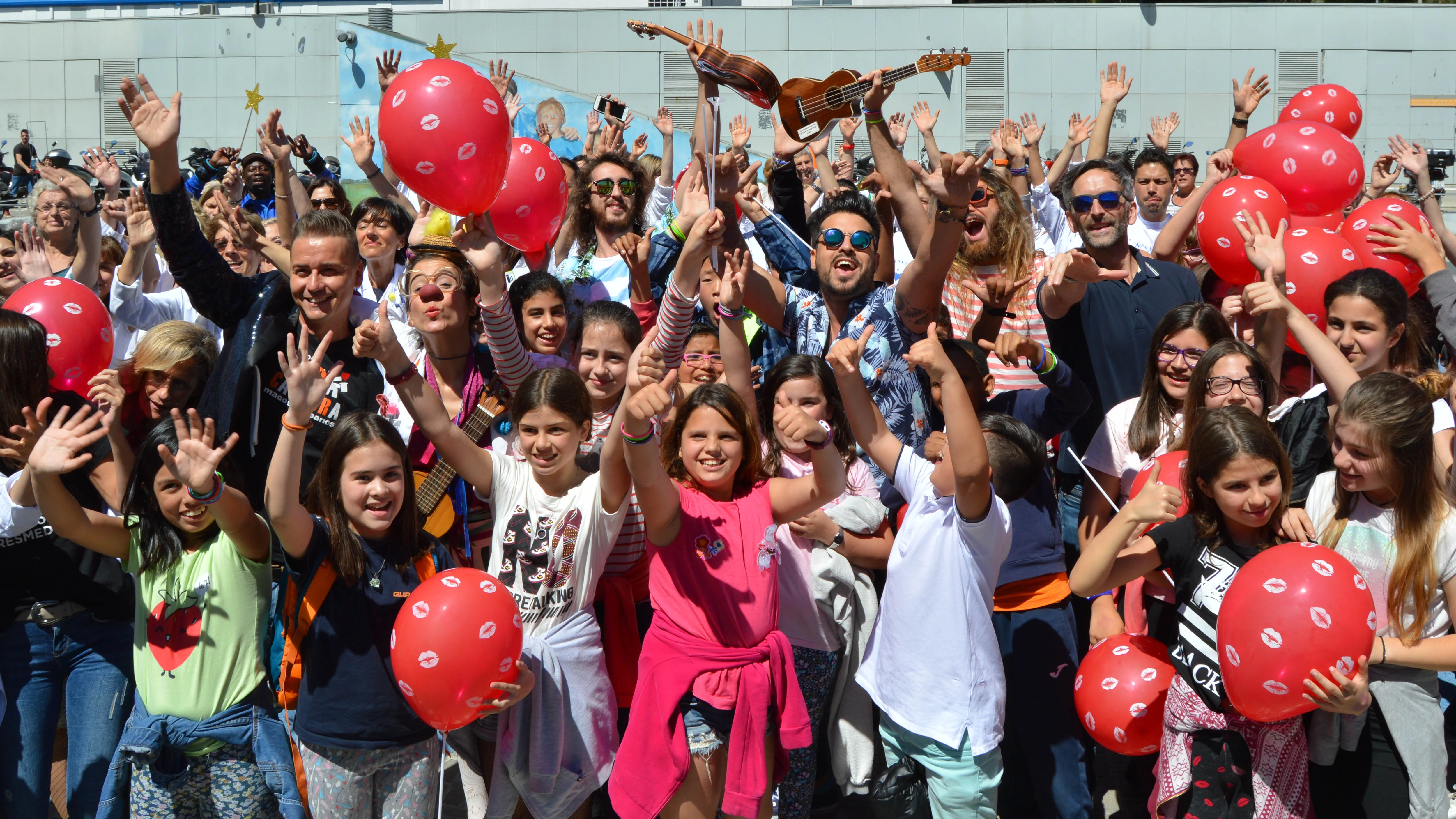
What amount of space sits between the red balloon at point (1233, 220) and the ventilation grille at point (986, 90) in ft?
49.6

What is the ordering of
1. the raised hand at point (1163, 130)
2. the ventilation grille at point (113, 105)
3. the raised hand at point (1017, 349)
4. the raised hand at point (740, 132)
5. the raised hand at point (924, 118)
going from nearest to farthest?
1. the raised hand at point (1017, 349)
2. the raised hand at point (740, 132)
3. the raised hand at point (924, 118)
4. the raised hand at point (1163, 130)
5. the ventilation grille at point (113, 105)

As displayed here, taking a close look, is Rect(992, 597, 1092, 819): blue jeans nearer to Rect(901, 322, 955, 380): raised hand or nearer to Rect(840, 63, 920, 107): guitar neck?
Rect(901, 322, 955, 380): raised hand

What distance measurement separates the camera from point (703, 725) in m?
3.24

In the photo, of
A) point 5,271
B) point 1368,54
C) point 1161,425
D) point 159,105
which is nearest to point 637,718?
point 1161,425

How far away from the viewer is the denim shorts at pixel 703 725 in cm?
322

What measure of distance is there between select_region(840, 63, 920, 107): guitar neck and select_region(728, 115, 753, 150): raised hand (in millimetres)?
1560

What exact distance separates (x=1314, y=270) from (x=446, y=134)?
3153 mm

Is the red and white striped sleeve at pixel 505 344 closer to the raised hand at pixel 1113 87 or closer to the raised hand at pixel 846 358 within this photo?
the raised hand at pixel 846 358

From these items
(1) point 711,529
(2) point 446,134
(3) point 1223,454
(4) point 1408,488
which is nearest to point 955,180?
(3) point 1223,454

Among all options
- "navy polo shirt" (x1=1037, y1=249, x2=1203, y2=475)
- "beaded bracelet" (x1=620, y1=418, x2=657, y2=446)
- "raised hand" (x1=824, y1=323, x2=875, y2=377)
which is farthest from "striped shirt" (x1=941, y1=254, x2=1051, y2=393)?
"beaded bracelet" (x1=620, y1=418, x2=657, y2=446)

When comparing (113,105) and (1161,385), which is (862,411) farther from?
(113,105)

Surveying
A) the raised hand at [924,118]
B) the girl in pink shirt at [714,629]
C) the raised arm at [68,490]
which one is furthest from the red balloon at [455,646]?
the raised hand at [924,118]

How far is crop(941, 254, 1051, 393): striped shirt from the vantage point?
4.62 metres

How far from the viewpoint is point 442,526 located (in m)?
3.82
